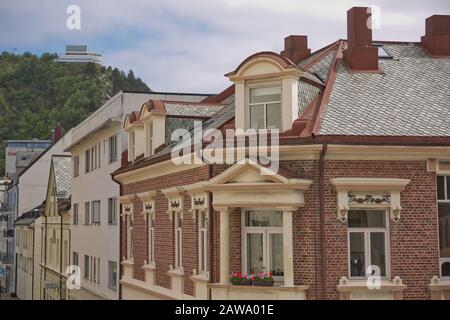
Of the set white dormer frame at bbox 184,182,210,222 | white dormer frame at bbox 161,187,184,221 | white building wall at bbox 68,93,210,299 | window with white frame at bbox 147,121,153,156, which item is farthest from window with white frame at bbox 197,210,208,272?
white building wall at bbox 68,93,210,299

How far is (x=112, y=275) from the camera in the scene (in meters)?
30.9

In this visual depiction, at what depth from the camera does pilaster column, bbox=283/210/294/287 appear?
1677 cm

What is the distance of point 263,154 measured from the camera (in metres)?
17.3

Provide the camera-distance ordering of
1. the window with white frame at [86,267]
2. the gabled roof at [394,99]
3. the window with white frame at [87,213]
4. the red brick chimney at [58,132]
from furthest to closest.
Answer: the red brick chimney at [58,132] < the window with white frame at [86,267] < the window with white frame at [87,213] < the gabled roof at [394,99]

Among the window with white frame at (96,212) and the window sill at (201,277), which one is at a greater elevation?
the window with white frame at (96,212)

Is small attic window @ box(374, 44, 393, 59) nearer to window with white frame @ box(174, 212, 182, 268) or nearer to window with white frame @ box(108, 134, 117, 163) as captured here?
window with white frame @ box(174, 212, 182, 268)

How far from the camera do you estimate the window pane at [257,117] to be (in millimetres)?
18391

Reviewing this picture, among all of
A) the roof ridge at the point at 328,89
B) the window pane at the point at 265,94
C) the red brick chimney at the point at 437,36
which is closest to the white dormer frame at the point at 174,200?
the window pane at the point at 265,94

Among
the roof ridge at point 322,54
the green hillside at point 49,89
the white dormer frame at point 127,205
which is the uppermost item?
the green hillside at point 49,89

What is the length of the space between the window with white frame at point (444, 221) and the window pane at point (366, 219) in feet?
4.84

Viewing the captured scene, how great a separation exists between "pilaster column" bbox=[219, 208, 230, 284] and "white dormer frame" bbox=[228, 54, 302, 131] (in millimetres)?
2323

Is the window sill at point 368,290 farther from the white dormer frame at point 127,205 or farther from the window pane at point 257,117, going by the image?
the white dormer frame at point 127,205

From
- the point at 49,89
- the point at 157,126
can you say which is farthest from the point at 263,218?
the point at 49,89

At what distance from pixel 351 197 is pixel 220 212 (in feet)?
10.6
